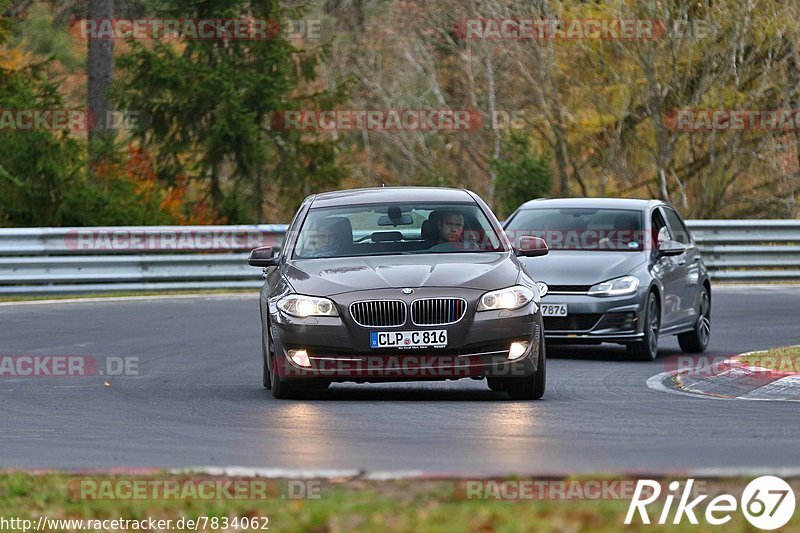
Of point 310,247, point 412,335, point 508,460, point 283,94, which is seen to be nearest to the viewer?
point 508,460

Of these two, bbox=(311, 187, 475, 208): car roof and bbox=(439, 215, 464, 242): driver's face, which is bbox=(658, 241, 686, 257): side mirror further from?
bbox=(439, 215, 464, 242): driver's face

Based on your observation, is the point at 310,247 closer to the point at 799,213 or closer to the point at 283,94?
the point at 283,94

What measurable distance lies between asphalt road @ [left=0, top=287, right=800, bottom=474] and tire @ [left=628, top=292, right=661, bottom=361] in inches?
7.0

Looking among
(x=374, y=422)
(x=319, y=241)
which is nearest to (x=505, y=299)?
(x=374, y=422)

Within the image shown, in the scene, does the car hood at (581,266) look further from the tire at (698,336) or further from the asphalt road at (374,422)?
the tire at (698,336)

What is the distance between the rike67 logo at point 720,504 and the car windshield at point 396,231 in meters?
5.88

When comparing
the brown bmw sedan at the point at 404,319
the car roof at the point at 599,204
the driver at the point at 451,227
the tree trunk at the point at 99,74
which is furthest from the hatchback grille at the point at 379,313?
the tree trunk at the point at 99,74

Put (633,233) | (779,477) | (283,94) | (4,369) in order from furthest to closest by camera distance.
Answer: (283,94)
(633,233)
(4,369)
(779,477)

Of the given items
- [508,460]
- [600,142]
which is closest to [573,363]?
[508,460]

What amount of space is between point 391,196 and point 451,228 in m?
0.67

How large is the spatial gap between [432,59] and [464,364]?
123ft

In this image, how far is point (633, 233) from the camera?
17.8 metres

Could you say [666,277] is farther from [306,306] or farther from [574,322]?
[306,306]

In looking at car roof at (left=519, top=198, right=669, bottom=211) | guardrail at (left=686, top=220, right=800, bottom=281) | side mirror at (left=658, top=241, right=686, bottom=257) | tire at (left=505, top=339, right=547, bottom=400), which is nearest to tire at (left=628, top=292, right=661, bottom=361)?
side mirror at (left=658, top=241, right=686, bottom=257)
